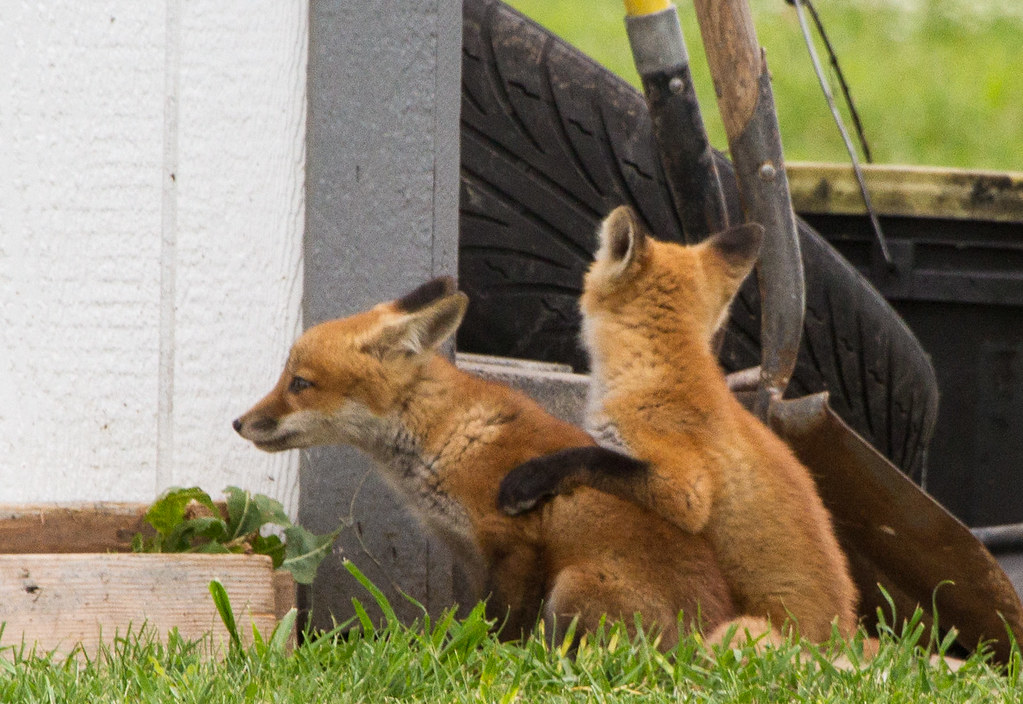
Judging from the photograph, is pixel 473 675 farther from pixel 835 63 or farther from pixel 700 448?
pixel 835 63

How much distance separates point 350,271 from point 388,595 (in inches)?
40.8

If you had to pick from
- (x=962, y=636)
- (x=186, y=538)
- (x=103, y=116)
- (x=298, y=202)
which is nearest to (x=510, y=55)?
(x=298, y=202)

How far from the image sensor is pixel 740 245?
358cm

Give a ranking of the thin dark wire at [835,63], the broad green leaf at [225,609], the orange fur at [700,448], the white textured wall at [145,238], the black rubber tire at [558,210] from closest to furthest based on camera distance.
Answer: the broad green leaf at [225,609] → the orange fur at [700,448] → the white textured wall at [145,238] → the black rubber tire at [558,210] → the thin dark wire at [835,63]

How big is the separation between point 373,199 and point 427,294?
48 centimetres

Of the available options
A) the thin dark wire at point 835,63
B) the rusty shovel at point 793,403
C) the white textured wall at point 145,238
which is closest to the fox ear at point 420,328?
the white textured wall at point 145,238

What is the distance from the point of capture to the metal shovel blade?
363cm

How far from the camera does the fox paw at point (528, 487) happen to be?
3.01m

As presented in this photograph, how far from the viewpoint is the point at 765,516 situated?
10.3 feet

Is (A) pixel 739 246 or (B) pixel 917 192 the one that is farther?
(B) pixel 917 192

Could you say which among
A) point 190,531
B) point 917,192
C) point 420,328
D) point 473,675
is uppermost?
point 917,192

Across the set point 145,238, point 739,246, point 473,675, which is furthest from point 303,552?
point 739,246

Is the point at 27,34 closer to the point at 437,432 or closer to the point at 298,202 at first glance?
the point at 298,202

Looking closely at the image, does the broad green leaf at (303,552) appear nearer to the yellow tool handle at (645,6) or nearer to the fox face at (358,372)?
the fox face at (358,372)
